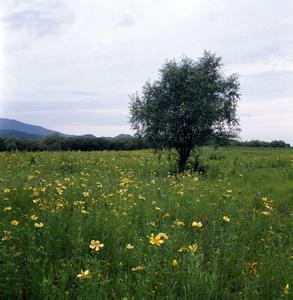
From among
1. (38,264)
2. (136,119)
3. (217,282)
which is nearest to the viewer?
(38,264)

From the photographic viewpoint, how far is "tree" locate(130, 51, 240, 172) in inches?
579

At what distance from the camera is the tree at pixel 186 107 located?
14.7 metres

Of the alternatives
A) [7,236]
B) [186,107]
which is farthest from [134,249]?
[186,107]

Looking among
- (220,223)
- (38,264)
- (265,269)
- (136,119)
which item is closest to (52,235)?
(38,264)

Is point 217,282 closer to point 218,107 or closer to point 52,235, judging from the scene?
point 52,235

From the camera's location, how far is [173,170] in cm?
1451

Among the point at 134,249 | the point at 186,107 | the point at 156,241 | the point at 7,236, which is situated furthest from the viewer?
the point at 186,107

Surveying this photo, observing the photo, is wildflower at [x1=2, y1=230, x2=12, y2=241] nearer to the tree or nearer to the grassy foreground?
the grassy foreground

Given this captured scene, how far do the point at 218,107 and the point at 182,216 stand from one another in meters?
9.05

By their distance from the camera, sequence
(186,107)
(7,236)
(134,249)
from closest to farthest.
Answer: (7,236) < (134,249) < (186,107)

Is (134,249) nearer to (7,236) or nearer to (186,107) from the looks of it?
(7,236)

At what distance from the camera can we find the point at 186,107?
1464 centimetres

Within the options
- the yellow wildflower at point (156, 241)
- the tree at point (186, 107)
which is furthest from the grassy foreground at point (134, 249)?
the tree at point (186, 107)

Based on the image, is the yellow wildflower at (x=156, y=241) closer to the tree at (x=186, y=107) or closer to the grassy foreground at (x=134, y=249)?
the grassy foreground at (x=134, y=249)
